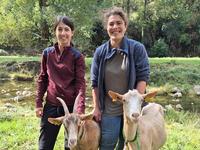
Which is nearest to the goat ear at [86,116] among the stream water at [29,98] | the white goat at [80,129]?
the white goat at [80,129]

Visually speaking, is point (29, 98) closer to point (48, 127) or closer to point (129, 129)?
point (48, 127)

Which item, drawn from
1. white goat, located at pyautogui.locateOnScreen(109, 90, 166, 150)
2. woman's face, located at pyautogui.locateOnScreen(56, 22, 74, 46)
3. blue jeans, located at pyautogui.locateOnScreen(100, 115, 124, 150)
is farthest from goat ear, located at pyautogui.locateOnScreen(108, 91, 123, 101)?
woman's face, located at pyautogui.locateOnScreen(56, 22, 74, 46)

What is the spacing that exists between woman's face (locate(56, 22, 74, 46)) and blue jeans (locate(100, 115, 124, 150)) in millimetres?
→ 1052

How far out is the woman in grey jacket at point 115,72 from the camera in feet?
15.9

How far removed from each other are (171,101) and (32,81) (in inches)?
269

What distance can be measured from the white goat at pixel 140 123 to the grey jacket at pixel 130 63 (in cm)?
27

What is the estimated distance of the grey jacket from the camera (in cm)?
483

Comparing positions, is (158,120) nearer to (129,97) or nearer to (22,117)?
(129,97)

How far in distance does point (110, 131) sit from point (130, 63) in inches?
33.4

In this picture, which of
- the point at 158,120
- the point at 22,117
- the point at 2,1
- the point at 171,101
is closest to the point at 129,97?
the point at 158,120

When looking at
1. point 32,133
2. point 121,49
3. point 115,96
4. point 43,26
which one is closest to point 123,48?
point 121,49

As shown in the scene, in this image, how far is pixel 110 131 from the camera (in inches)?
195

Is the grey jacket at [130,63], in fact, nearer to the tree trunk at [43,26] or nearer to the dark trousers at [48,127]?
the dark trousers at [48,127]

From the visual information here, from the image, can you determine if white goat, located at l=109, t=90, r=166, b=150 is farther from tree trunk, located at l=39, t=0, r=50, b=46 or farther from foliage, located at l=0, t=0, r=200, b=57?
tree trunk, located at l=39, t=0, r=50, b=46
